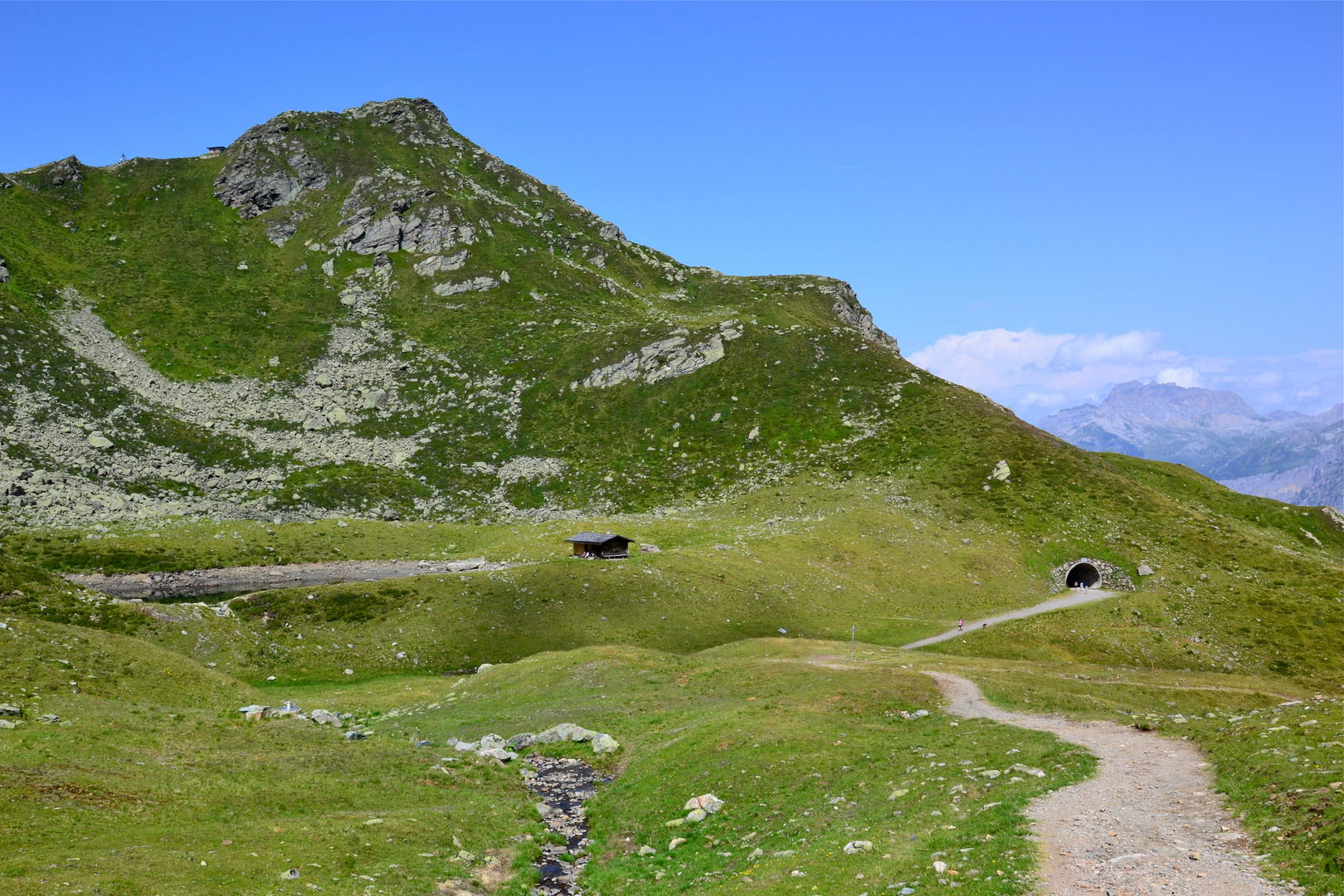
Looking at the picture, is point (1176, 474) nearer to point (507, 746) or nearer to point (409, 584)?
point (409, 584)

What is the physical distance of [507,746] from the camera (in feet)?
137

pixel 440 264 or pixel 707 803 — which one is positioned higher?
pixel 440 264

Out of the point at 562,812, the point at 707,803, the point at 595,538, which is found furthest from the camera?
the point at 595,538

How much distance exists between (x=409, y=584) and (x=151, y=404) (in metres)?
92.2

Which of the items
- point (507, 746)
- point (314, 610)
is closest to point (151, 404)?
point (314, 610)

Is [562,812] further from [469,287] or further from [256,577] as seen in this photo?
[469,287]

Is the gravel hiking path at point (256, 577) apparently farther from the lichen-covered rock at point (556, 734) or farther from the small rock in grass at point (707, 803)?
the small rock in grass at point (707, 803)

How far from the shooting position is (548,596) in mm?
80125

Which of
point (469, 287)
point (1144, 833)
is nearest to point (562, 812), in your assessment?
point (1144, 833)

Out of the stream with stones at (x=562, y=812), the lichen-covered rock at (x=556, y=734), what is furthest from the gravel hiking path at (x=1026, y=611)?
the stream with stones at (x=562, y=812)

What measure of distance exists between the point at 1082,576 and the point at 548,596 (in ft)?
222

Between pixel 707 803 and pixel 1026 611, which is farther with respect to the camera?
pixel 1026 611

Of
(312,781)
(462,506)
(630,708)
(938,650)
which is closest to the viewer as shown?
(312,781)

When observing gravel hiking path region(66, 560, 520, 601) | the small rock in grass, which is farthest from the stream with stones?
gravel hiking path region(66, 560, 520, 601)
